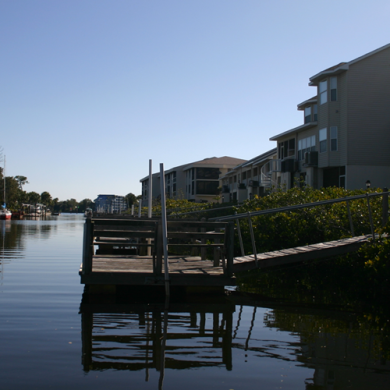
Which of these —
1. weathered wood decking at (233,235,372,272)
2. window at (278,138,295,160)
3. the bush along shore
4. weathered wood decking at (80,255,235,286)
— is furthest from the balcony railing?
weathered wood decking at (80,255,235,286)

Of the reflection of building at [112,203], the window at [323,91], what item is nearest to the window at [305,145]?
the window at [323,91]

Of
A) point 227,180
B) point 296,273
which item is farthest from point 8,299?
point 227,180

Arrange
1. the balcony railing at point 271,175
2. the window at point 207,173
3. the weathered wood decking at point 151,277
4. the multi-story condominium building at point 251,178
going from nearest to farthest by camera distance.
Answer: the weathered wood decking at point 151,277 → the balcony railing at point 271,175 → the multi-story condominium building at point 251,178 → the window at point 207,173

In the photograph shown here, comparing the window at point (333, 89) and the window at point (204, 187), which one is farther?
the window at point (204, 187)

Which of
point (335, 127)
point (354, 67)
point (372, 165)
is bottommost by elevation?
point (372, 165)

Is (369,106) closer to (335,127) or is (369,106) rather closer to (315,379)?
(335,127)

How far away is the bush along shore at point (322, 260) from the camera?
37.8 ft

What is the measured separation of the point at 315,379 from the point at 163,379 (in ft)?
5.46

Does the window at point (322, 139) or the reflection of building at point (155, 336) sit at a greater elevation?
the window at point (322, 139)

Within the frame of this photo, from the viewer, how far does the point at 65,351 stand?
672cm

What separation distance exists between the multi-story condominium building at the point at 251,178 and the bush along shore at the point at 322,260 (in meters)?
29.5

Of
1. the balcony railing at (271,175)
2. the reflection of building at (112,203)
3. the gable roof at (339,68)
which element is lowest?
the reflection of building at (112,203)

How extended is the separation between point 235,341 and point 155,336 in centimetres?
115

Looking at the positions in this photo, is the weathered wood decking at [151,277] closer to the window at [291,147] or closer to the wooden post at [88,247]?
the wooden post at [88,247]
